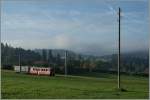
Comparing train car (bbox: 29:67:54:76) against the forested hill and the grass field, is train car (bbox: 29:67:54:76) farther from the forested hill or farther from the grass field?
the grass field

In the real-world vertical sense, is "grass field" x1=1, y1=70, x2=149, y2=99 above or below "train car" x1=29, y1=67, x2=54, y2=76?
above

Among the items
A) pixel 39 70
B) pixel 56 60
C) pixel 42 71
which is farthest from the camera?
pixel 56 60

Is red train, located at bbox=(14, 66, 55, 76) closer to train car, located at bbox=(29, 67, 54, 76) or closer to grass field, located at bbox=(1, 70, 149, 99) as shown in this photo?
train car, located at bbox=(29, 67, 54, 76)

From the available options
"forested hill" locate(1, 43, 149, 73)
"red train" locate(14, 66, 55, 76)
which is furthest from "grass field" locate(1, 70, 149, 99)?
"forested hill" locate(1, 43, 149, 73)

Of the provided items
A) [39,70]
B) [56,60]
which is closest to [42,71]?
[39,70]

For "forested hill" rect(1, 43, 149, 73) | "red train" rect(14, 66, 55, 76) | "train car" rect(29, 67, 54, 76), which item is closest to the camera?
"train car" rect(29, 67, 54, 76)

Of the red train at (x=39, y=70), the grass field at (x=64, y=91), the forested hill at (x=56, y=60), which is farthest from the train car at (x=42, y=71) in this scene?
the grass field at (x=64, y=91)

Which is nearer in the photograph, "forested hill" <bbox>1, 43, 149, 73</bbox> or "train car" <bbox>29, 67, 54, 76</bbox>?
"train car" <bbox>29, 67, 54, 76</bbox>

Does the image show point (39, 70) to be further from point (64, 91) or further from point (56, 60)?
point (64, 91)

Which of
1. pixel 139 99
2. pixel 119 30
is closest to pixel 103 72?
pixel 119 30

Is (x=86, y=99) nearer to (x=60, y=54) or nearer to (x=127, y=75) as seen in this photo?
(x=127, y=75)

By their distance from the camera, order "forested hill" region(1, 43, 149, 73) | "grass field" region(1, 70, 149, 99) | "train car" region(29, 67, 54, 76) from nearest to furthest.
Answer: "grass field" region(1, 70, 149, 99), "train car" region(29, 67, 54, 76), "forested hill" region(1, 43, 149, 73)

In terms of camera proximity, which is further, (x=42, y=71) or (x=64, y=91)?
(x=42, y=71)

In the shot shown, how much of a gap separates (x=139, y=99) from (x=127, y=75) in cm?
4652
